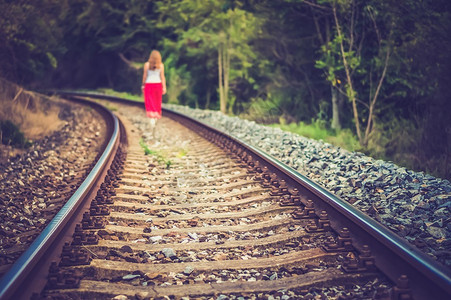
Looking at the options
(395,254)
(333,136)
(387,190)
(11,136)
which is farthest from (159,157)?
(333,136)

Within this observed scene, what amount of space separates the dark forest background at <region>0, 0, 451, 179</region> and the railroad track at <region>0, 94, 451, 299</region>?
3.60 m

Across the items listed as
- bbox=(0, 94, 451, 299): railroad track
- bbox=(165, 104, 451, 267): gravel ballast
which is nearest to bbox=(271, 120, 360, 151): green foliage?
bbox=(165, 104, 451, 267): gravel ballast

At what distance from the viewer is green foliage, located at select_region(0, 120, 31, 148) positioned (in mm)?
8781

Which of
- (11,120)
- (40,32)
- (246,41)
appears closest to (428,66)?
(246,41)

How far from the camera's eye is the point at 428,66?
29.6 feet

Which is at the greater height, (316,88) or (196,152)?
(316,88)

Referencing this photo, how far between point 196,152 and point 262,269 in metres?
4.81

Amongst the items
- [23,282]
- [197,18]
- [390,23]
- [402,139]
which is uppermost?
[197,18]

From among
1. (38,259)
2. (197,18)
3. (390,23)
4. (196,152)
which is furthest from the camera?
(197,18)

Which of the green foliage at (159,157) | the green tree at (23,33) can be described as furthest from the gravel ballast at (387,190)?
the green tree at (23,33)

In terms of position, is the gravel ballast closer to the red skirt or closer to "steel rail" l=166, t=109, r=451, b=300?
"steel rail" l=166, t=109, r=451, b=300

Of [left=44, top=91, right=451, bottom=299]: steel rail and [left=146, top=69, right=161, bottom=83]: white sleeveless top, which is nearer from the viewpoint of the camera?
[left=44, top=91, right=451, bottom=299]: steel rail

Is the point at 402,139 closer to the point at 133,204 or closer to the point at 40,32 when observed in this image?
the point at 133,204

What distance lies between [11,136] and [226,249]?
7364 millimetres
